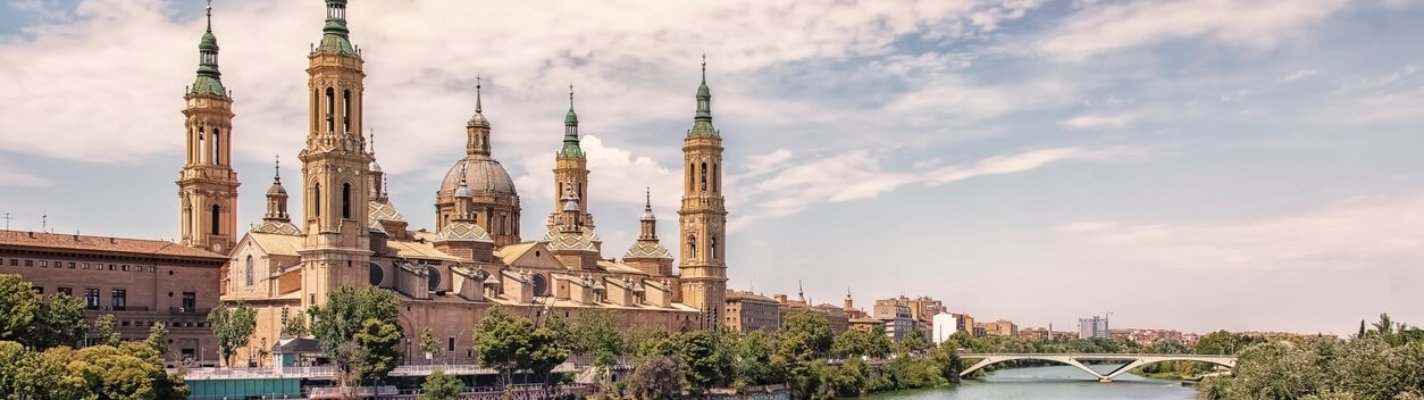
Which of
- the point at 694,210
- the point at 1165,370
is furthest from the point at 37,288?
the point at 1165,370

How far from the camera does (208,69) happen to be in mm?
73562

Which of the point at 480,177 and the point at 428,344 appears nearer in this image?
the point at 428,344

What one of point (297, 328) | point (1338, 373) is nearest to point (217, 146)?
point (297, 328)

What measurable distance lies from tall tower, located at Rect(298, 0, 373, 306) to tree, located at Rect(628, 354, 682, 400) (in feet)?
44.7

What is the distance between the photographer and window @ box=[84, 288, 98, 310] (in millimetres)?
63625

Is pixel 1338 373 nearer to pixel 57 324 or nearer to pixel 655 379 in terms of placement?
pixel 655 379

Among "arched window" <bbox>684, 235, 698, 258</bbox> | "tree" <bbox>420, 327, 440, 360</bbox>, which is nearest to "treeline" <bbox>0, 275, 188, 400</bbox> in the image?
"tree" <bbox>420, 327, 440, 360</bbox>

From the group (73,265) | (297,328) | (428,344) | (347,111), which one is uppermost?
(347,111)

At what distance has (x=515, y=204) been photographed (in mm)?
93625

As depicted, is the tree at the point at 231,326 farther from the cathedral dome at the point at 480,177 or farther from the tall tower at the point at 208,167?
the cathedral dome at the point at 480,177

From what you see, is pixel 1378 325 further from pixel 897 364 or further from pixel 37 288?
pixel 37 288

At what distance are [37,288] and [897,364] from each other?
59.4 meters

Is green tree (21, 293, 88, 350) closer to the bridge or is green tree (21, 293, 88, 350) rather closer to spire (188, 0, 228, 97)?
spire (188, 0, 228, 97)

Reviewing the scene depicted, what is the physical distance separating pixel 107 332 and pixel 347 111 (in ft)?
53.5
